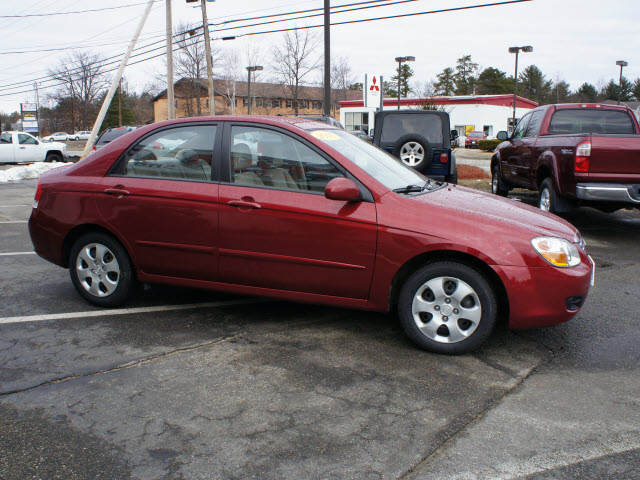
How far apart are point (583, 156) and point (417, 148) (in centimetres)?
336

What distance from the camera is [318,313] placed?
16.2 feet

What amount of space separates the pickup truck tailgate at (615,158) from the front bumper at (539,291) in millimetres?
4397

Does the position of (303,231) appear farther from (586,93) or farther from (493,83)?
(586,93)

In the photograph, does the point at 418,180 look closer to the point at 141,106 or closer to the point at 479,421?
the point at 479,421

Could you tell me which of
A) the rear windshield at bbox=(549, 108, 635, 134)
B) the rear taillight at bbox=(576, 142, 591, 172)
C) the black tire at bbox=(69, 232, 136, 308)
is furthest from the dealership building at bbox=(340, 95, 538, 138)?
the black tire at bbox=(69, 232, 136, 308)

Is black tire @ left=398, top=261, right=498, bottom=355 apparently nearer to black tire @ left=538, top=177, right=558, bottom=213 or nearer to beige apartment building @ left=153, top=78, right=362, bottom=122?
black tire @ left=538, top=177, right=558, bottom=213

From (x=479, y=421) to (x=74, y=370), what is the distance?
2.48m

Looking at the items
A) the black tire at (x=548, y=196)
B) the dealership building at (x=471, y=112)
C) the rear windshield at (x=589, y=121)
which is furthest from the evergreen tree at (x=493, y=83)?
the black tire at (x=548, y=196)

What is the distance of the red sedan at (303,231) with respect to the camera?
3.88 meters

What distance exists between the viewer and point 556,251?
153 inches

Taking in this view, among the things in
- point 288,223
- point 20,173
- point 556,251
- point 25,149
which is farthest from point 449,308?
point 25,149

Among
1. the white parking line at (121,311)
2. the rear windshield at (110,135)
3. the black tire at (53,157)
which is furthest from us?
the black tire at (53,157)

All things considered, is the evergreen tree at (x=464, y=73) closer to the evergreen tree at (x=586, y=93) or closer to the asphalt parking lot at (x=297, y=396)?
the evergreen tree at (x=586, y=93)

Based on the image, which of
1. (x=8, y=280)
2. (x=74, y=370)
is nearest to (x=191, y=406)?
(x=74, y=370)
